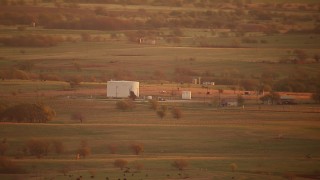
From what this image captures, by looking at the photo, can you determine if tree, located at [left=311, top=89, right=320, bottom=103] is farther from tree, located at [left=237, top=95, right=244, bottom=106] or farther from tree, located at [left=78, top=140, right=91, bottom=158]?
tree, located at [left=78, top=140, right=91, bottom=158]

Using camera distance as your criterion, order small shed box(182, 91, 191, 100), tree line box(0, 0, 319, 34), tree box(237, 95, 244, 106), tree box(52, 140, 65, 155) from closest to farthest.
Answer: tree box(52, 140, 65, 155)
tree box(237, 95, 244, 106)
small shed box(182, 91, 191, 100)
tree line box(0, 0, 319, 34)

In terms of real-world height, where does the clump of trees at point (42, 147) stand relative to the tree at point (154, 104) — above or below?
below

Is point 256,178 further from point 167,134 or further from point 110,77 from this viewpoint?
point 110,77

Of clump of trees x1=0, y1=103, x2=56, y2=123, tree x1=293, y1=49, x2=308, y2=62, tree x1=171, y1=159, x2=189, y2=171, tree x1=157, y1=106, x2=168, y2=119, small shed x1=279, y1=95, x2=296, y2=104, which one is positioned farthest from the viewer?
tree x1=293, y1=49, x2=308, y2=62

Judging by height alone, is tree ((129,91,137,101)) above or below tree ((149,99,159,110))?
above

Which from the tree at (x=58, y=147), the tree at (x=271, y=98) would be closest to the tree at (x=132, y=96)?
the tree at (x=271, y=98)

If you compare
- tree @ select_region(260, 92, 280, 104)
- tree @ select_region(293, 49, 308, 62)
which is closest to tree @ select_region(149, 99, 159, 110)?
tree @ select_region(260, 92, 280, 104)

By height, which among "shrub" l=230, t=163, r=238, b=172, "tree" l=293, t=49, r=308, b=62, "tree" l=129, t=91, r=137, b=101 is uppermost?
"tree" l=293, t=49, r=308, b=62

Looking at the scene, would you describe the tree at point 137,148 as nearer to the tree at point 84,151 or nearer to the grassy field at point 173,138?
the grassy field at point 173,138
